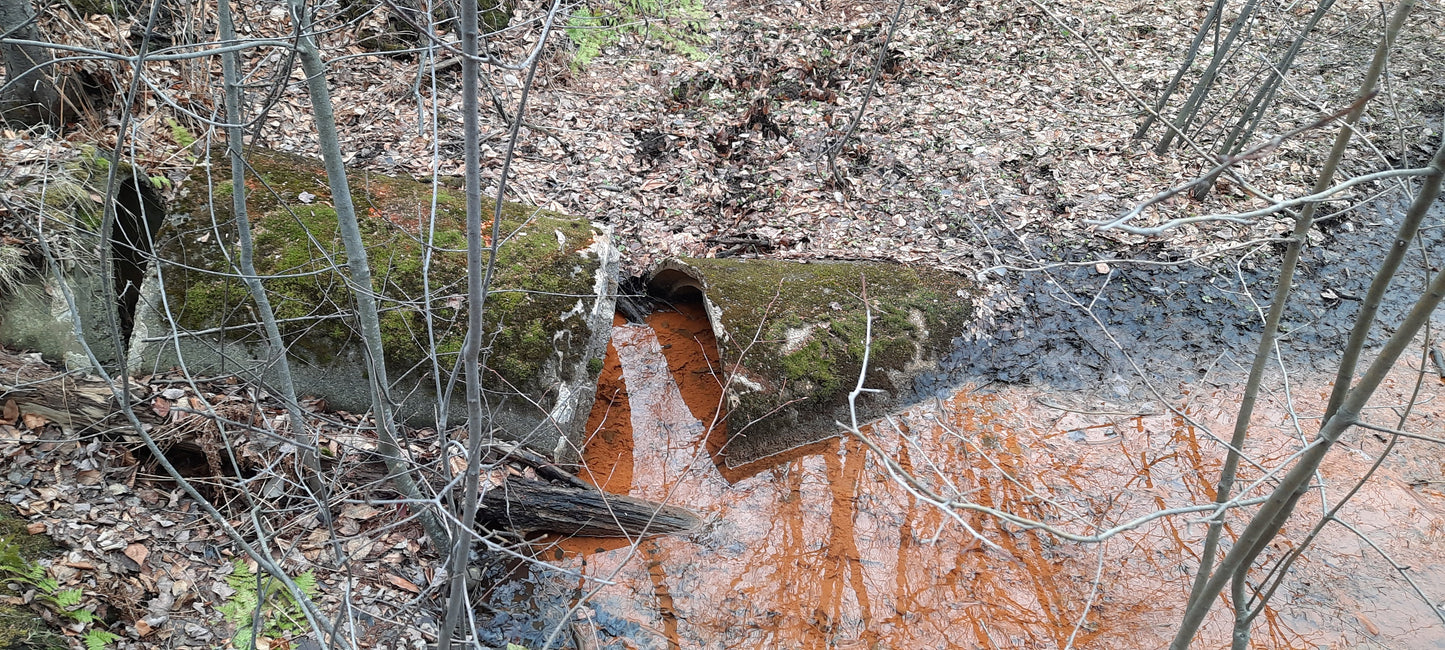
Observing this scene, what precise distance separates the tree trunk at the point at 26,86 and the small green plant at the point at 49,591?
2.87 meters

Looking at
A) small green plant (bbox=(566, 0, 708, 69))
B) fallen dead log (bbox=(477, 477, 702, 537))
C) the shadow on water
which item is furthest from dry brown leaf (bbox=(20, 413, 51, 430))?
small green plant (bbox=(566, 0, 708, 69))

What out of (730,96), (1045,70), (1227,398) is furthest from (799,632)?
(1045,70)

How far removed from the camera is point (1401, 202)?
646 centimetres

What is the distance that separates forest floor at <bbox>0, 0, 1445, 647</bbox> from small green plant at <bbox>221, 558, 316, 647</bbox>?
7 cm

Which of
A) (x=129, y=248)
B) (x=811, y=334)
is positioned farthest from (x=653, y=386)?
(x=129, y=248)

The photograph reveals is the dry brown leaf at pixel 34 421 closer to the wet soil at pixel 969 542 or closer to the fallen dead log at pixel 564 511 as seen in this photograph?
the fallen dead log at pixel 564 511

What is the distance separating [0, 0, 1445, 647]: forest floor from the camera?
12.1 feet

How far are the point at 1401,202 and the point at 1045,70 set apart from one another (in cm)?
338

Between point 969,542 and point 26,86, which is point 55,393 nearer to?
point 26,86

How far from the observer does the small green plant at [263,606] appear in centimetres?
301

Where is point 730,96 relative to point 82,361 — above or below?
above

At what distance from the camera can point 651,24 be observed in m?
8.03

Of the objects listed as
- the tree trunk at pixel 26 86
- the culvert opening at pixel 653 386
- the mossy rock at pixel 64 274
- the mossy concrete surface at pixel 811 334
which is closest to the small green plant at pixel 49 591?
the mossy rock at pixel 64 274

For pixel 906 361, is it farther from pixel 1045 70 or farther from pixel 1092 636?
pixel 1045 70
